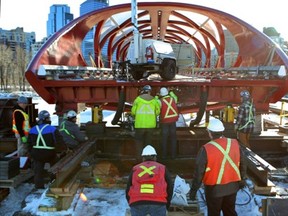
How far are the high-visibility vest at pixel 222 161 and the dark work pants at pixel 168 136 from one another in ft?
10.0

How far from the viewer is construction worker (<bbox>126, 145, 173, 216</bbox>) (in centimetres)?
340

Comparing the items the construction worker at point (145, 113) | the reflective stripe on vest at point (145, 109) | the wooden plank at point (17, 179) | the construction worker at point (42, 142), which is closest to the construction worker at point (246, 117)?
the construction worker at point (145, 113)

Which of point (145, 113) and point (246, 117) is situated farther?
point (246, 117)

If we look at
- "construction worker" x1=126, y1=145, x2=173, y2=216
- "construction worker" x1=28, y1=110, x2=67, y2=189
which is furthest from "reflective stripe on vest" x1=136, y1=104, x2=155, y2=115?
"construction worker" x1=126, y1=145, x2=173, y2=216

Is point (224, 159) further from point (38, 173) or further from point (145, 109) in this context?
point (38, 173)

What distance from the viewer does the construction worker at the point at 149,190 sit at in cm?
340

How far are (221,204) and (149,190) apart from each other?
118cm

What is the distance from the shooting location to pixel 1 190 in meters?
5.82

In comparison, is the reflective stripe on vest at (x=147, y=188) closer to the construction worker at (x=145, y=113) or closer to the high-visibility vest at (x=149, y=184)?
the high-visibility vest at (x=149, y=184)

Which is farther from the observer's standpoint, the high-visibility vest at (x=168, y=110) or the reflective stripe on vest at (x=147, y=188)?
Answer: the high-visibility vest at (x=168, y=110)

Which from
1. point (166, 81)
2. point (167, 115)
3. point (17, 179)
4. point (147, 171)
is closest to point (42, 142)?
point (17, 179)

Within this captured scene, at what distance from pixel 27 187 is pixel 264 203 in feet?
14.9

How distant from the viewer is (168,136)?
7.07 metres

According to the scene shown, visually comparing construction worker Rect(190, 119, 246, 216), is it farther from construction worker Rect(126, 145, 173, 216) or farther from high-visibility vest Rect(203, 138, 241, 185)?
construction worker Rect(126, 145, 173, 216)
